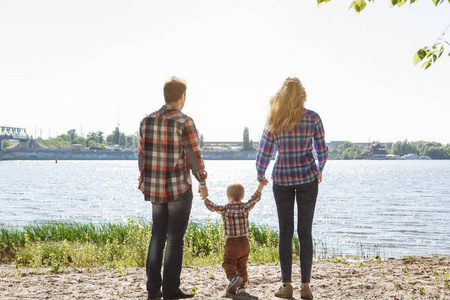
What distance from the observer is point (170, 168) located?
461 cm

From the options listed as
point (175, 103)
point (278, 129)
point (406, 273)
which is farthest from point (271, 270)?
point (175, 103)

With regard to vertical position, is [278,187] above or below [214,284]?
above

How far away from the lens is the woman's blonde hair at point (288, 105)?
4.81 metres

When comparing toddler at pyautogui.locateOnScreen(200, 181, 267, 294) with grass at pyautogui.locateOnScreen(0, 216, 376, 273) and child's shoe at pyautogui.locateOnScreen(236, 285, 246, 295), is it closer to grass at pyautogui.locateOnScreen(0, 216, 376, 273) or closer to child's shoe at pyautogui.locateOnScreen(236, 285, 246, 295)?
child's shoe at pyautogui.locateOnScreen(236, 285, 246, 295)

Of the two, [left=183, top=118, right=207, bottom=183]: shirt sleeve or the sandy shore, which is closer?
[left=183, top=118, right=207, bottom=183]: shirt sleeve

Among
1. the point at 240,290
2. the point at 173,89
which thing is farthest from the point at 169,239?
the point at 173,89

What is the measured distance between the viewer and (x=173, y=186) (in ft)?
15.0

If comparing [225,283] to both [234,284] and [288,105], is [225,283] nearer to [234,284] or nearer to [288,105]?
[234,284]

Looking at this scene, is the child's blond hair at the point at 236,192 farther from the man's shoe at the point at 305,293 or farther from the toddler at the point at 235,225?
the man's shoe at the point at 305,293

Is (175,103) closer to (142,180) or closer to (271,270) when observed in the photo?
(142,180)

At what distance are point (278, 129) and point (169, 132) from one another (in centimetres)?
115

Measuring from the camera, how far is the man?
4602mm

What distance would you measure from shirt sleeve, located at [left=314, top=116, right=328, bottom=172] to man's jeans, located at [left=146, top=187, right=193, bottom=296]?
1453mm

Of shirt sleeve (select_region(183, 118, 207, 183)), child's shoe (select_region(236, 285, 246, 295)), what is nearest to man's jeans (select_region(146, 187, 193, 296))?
shirt sleeve (select_region(183, 118, 207, 183))
